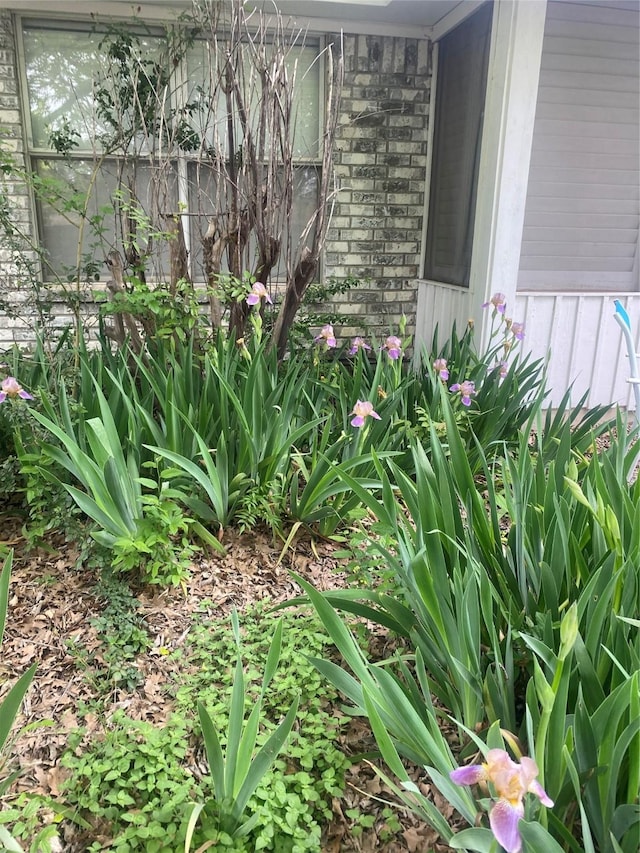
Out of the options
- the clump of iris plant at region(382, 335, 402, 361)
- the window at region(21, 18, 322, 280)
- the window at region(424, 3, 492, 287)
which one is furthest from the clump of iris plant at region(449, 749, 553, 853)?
the window at region(424, 3, 492, 287)

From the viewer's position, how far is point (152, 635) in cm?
187

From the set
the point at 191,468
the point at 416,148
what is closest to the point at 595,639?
the point at 191,468

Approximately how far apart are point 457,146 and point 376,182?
665 mm

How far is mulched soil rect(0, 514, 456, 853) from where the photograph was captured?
4.37 feet

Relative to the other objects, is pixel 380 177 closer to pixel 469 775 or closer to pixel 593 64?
pixel 593 64

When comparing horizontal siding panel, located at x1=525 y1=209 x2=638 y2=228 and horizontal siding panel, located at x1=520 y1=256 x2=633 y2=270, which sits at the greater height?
horizontal siding panel, located at x1=525 y1=209 x2=638 y2=228

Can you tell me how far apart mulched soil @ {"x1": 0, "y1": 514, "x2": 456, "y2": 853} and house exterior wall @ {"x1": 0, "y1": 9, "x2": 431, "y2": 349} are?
2.42 metres

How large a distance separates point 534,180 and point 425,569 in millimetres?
3619

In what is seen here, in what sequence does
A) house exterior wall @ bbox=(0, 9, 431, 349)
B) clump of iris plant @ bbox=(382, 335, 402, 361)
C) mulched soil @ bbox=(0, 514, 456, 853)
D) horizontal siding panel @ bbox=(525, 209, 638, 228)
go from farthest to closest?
1. house exterior wall @ bbox=(0, 9, 431, 349)
2. horizontal siding panel @ bbox=(525, 209, 638, 228)
3. clump of iris plant @ bbox=(382, 335, 402, 361)
4. mulched soil @ bbox=(0, 514, 456, 853)

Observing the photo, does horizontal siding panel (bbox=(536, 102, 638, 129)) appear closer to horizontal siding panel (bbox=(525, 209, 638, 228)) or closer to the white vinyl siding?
the white vinyl siding

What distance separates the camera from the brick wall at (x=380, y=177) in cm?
429

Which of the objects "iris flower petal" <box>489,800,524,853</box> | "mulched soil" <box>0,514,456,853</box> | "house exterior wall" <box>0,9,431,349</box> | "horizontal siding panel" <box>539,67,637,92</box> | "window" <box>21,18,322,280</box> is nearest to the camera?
"iris flower petal" <box>489,800,524,853</box>

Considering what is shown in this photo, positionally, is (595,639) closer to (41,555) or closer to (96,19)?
(41,555)

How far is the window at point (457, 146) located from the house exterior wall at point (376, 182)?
157 mm
